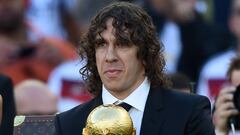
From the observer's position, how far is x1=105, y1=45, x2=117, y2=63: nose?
4.91m

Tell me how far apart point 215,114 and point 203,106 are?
1519 millimetres

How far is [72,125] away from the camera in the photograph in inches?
202

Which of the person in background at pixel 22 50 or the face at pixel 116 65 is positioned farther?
the person in background at pixel 22 50

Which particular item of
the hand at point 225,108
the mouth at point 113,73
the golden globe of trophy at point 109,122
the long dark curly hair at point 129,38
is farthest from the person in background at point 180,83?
the golden globe of trophy at point 109,122

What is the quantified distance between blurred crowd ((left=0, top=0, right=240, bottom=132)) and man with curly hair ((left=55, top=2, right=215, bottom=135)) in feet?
18.4

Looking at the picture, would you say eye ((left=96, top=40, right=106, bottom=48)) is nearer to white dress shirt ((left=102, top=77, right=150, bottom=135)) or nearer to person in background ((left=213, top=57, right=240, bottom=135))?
white dress shirt ((left=102, top=77, right=150, bottom=135))

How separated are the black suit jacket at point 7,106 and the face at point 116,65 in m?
1.56

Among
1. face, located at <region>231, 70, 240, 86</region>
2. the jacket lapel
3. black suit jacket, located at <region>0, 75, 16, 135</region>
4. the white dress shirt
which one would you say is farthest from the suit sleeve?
black suit jacket, located at <region>0, 75, 16, 135</region>

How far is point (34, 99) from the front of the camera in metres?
8.67

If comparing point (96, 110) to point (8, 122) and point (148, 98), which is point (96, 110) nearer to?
point (148, 98)

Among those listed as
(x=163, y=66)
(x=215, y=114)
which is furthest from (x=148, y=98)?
(x=215, y=114)

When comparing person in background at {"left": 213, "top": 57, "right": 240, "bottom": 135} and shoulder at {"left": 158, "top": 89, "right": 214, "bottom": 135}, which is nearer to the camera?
shoulder at {"left": 158, "top": 89, "right": 214, "bottom": 135}

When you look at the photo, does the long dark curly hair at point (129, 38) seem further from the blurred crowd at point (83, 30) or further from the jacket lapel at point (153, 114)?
the blurred crowd at point (83, 30)

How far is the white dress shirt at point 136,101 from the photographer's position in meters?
5.02
